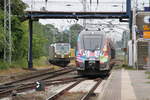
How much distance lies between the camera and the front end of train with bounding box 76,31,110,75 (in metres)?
26.2

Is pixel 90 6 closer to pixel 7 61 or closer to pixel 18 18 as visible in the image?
pixel 18 18

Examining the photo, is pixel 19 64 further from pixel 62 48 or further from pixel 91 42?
pixel 62 48

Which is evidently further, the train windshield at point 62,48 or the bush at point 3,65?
the train windshield at point 62,48

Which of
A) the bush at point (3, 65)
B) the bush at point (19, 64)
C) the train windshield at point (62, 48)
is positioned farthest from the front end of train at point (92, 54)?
the train windshield at point (62, 48)

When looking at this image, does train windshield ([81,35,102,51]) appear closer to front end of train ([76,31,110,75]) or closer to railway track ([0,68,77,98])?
front end of train ([76,31,110,75])

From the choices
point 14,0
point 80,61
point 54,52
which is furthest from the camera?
point 54,52

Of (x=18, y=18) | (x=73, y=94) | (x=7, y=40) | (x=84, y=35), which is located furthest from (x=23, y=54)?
(x=73, y=94)

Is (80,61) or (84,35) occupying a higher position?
(84,35)

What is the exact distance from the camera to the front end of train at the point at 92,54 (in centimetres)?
2622

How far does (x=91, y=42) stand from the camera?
27.0m

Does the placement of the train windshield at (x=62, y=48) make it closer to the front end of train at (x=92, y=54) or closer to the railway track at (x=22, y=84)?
the front end of train at (x=92, y=54)

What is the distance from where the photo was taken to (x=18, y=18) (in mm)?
36250

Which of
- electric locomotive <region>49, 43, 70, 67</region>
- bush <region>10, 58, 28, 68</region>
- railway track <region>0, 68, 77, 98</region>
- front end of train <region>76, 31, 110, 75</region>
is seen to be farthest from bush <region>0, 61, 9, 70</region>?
electric locomotive <region>49, 43, 70, 67</region>

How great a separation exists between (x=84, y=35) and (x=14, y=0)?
10917mm
